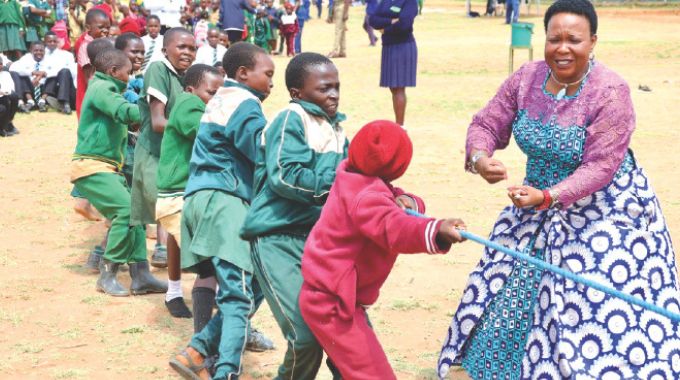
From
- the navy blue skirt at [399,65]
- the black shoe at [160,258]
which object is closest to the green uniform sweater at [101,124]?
→ the black shoe at [160,258]

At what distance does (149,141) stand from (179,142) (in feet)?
2.58

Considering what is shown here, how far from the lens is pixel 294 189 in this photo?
388cm

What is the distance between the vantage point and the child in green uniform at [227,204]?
4422mm

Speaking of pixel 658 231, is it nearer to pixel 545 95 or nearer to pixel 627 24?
pixel 545 95

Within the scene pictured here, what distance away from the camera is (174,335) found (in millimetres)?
5629

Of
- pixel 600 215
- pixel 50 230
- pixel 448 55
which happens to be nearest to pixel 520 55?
pixel 448 55

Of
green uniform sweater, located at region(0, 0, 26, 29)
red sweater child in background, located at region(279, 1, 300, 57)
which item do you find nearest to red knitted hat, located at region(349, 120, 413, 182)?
green uniform sweater, located at region(0, 0, 26, 29)

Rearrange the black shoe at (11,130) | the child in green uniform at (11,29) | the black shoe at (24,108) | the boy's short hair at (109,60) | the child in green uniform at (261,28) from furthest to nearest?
the child in green uniform at (261,28), the child in green uniform at (11,29), the black shoe at (24,108), the black shoe at (11,130), the boy's short hair at (109,60)

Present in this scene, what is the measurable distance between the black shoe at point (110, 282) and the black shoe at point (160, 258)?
641 millimetres

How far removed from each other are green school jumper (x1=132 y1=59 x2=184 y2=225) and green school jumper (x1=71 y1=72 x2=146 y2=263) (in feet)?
0.68

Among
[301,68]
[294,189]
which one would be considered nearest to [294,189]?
[294,189]

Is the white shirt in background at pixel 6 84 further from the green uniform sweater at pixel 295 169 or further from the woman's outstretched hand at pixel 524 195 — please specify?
the woman's outstretched hand at pixel 524 195

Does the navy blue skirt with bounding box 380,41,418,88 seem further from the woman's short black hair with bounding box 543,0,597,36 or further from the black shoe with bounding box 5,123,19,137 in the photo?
the woman's short black hair with bounding box 543,0,597,36

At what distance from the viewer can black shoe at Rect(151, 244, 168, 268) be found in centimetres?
712
